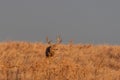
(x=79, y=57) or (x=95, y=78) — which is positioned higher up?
(x=79, y=57)

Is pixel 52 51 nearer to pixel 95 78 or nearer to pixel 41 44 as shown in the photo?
pixel 95 78

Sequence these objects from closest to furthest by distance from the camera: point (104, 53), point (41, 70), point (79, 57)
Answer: point (41, 70) < point (79, 57) < point (104, 53)

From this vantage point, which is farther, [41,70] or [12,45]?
[12,45]

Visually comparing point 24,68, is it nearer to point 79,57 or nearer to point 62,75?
point 62,75

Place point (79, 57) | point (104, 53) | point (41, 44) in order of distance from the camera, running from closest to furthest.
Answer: point (79, 57)
point (104, 53)
point (41, 44)

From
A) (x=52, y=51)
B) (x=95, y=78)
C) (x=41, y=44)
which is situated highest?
(x=41, y=44)

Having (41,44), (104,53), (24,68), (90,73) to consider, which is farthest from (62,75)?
(41,44)

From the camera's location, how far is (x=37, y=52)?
47.4 feet

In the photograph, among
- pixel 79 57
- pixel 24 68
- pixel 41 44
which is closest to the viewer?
pixel 24 68

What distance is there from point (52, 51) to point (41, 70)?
1893mm

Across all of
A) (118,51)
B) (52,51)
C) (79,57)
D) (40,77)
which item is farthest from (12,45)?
(40,77)

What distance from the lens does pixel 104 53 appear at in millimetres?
15312

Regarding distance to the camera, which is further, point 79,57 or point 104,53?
point 104,53

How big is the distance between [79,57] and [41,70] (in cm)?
594
